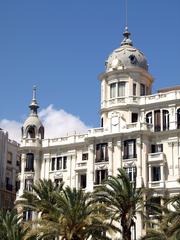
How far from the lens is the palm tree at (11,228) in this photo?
2320 inches

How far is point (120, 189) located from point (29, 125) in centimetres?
3547

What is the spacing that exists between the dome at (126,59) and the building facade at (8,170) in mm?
24022

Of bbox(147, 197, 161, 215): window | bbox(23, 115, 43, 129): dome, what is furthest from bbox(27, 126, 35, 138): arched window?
bbox(147, 197, 161, 215): window

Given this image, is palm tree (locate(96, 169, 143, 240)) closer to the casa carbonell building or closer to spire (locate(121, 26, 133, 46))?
the casa carbonell building

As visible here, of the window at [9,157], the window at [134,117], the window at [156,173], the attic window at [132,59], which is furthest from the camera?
the window at [9,157]

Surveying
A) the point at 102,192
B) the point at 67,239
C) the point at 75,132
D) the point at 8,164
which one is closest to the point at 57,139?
the point at 75,132

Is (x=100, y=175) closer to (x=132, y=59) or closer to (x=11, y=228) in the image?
(x=132, y=59)

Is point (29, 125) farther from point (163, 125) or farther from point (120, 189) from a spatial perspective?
point (120, 189)

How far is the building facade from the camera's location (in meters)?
97.4

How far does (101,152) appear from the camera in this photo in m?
81.7

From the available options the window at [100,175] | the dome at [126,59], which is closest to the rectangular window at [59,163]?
the window at [100,175]

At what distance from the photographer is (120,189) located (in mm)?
58844

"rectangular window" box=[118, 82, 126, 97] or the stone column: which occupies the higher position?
"rectangular window" box=[118, 82, 126, 97]

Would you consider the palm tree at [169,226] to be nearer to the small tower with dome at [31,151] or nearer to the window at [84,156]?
the window at [84,156]
